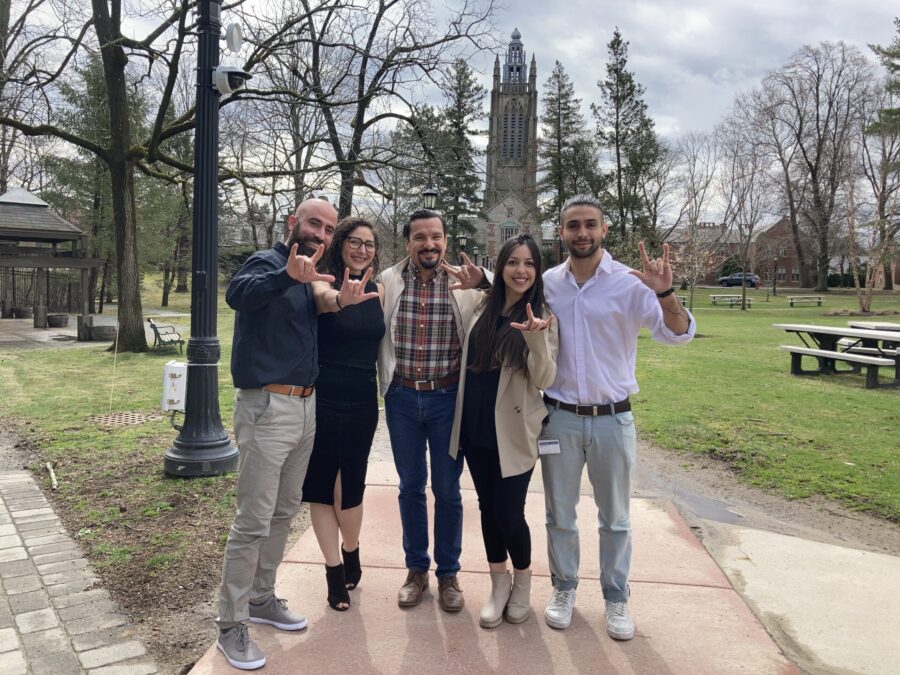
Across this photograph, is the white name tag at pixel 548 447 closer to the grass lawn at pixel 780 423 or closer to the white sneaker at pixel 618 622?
the white sneaker at pixel 618 622

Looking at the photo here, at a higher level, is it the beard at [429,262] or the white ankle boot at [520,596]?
the beard at [429,262]

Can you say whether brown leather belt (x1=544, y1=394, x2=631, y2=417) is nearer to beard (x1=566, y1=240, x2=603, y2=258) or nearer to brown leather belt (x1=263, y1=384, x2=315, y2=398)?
beard (x1=566, y1=240, x2=603, y2=258)

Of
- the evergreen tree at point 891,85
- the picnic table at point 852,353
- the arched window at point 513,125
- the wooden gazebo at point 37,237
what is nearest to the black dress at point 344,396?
the picnic table at point 852,353

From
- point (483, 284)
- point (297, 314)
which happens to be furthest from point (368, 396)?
point (483, 284)

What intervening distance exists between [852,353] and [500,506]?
33.6 ft

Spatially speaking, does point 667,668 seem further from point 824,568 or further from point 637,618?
point 824,568

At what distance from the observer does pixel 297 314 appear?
102 inches

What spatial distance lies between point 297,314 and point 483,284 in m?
0.92

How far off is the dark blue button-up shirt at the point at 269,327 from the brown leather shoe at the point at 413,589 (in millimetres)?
1170

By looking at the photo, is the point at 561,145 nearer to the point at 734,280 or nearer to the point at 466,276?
the point at 734,280

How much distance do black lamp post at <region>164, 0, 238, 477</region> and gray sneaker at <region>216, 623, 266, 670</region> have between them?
8.23 feet

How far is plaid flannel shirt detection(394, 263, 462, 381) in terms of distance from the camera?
9.55ft

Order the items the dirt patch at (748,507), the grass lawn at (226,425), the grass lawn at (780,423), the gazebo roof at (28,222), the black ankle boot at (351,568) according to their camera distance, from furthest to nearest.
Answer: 1. the gazebo roof at (28,222)
2. the grass lawn at (780,423)
3. the dirt patch at (748,507)
4. the grass lawn at (226,425)
5. the black ankle boot at (351,568)

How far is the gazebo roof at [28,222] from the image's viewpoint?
18.1 metres
